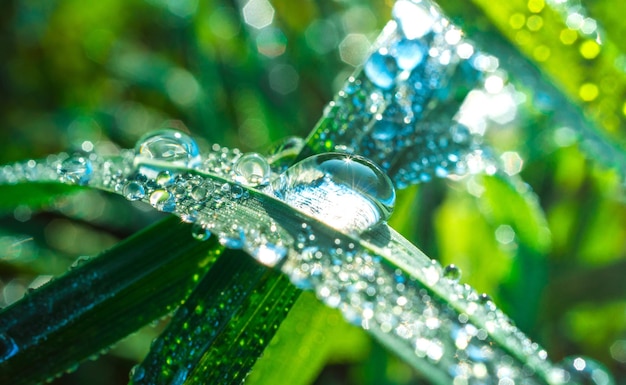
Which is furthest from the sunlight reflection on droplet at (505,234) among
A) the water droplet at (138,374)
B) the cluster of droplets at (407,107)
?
the water droplet at (138,374)

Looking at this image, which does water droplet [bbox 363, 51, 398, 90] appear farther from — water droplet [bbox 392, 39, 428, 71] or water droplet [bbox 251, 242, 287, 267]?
water droplet [bbox 251, 242, 287, 267]

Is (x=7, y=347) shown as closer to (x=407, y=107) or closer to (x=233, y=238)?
(x=233, y=238)

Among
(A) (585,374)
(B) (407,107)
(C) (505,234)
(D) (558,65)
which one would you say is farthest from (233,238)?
(C) (505,234)

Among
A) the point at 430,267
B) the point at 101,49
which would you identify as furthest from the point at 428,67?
the point at 101,49

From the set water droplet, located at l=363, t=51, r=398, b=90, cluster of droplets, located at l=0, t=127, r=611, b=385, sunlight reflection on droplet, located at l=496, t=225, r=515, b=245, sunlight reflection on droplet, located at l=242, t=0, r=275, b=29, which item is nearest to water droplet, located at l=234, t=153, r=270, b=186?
cluster of droplets, located at l=0, t=127, r=611, b=385

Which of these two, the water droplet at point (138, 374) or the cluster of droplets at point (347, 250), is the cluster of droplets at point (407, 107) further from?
the water droplet at point (138, 374)

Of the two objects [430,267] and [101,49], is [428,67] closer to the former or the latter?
[430,267]
